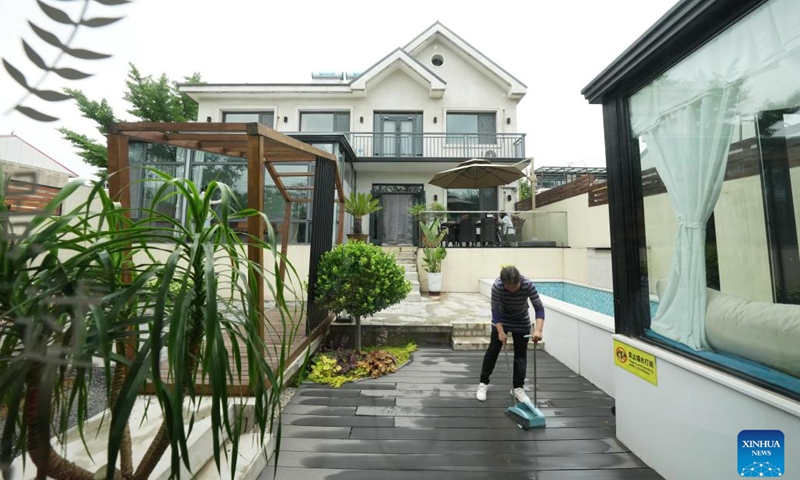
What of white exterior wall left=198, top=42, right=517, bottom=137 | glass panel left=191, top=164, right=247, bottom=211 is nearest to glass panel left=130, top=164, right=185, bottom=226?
glass panel left=191, top=164, right=247, bottom=211

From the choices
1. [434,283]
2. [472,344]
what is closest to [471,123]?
[434,283]

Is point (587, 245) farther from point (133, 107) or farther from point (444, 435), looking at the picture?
point (133, 107)

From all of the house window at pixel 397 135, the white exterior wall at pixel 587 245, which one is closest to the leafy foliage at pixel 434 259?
the white exterior wall at pixel 587 245

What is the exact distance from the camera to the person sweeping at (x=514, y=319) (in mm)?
3023

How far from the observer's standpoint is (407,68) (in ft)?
38.2

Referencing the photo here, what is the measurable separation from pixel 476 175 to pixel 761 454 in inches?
287

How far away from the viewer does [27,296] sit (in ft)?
2.07

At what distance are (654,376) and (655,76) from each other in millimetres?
2081

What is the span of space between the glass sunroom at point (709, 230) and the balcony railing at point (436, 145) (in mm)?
8962

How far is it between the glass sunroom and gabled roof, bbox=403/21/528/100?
10.5 meters

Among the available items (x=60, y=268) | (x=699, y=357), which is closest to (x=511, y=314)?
(x=699, y=357)

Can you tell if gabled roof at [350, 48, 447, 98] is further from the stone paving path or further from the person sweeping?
the person sweeping

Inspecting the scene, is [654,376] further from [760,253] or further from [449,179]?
[449,179]

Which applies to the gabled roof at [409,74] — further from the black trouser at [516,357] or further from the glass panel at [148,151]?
the black trouser at [516,357]
